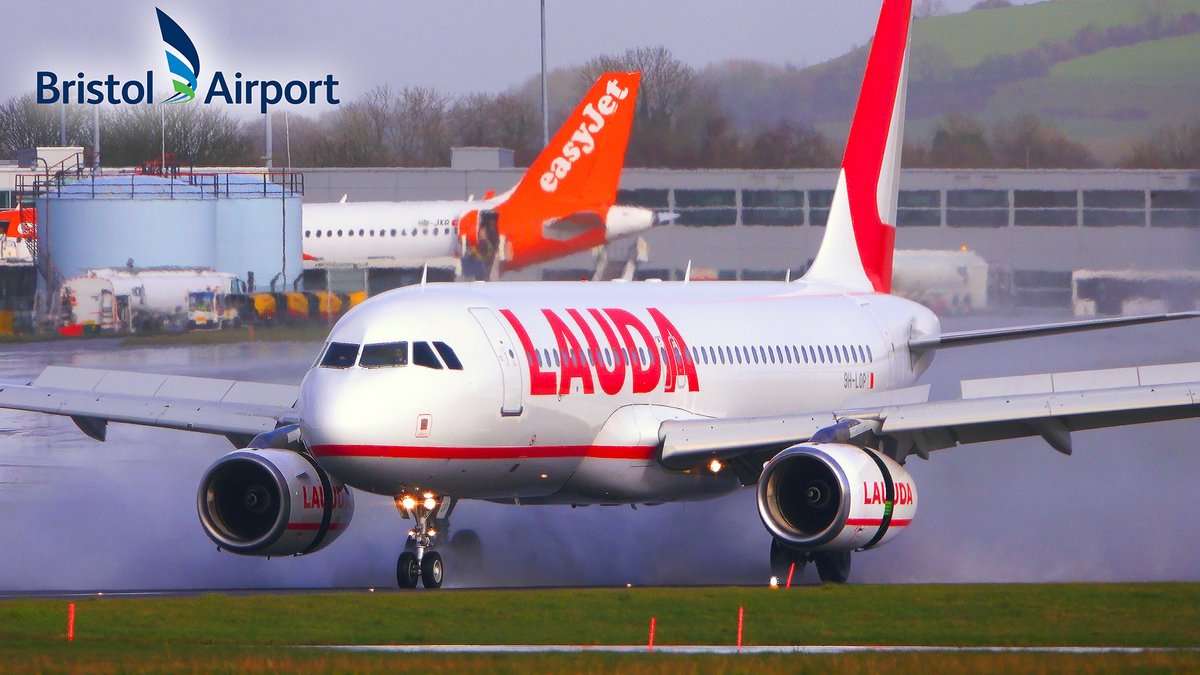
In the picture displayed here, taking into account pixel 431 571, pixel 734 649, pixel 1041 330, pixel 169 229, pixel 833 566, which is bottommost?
pixel 833 566

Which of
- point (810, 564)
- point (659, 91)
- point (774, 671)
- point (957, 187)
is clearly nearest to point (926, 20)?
point (957, 187)

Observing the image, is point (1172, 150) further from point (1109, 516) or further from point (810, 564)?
point (810, 564)

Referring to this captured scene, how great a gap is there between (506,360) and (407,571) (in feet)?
8.17

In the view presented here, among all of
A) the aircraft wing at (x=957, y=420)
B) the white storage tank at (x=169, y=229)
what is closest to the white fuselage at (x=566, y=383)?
the aircraft wing at (x=957, y=420)

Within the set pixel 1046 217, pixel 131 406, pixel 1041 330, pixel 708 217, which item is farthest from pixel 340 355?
pixel 708 217

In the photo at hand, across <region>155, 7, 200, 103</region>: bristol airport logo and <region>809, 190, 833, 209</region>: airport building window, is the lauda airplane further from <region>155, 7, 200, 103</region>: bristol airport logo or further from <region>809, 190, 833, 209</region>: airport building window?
<region>155, 7, 200, 103</region>: bristol airport logo

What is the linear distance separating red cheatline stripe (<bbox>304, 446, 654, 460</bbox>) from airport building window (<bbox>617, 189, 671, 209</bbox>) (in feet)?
56.5

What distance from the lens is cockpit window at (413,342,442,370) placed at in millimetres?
21344

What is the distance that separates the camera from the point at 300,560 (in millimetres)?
26203

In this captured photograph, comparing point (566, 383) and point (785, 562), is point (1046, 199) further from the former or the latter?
point (566, 383)

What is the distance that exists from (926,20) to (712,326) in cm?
1189

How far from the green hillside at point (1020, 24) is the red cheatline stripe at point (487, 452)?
1448cm

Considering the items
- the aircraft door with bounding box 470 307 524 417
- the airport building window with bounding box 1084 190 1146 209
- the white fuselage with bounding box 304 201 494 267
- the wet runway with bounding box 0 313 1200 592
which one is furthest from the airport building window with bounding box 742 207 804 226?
the aircraft door with bounding box 470 307 524 417

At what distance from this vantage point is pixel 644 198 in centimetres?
4216
